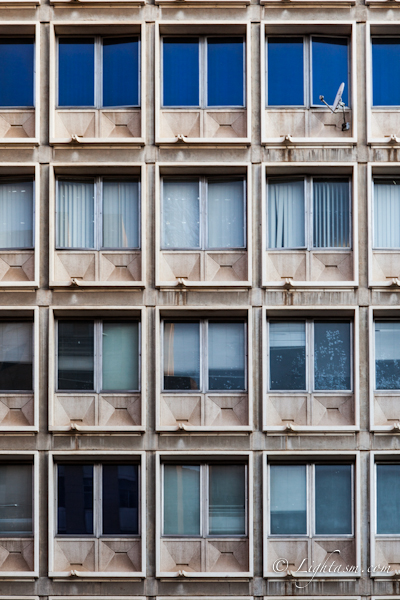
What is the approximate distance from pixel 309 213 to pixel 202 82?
4.39 metres

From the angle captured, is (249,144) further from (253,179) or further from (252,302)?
(252,302)

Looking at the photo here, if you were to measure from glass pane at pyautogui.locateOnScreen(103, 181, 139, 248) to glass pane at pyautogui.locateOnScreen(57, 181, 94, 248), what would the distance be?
1.28 feet

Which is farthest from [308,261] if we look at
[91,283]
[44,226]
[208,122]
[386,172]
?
[44,226]

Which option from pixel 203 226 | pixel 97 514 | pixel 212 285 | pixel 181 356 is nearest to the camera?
pixel 97 514

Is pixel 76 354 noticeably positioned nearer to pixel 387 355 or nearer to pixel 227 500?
pixel 227 500

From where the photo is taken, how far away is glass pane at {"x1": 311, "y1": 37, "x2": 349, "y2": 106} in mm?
18031

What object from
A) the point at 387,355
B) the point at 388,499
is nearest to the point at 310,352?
the point at 387,355

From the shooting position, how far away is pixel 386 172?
1780 cm

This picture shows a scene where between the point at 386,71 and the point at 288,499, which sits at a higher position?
the point at 386,71

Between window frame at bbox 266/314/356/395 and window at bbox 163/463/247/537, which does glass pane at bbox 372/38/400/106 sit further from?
window at bbox 163/463/247/537

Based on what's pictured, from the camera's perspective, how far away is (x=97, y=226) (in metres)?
17.9

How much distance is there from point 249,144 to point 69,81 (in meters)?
5.02

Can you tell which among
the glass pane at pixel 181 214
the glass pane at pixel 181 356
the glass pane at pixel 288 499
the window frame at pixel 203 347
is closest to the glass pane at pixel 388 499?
the glass pane at pixel 288 499

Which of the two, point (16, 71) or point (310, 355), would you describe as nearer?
point (310, 355)
